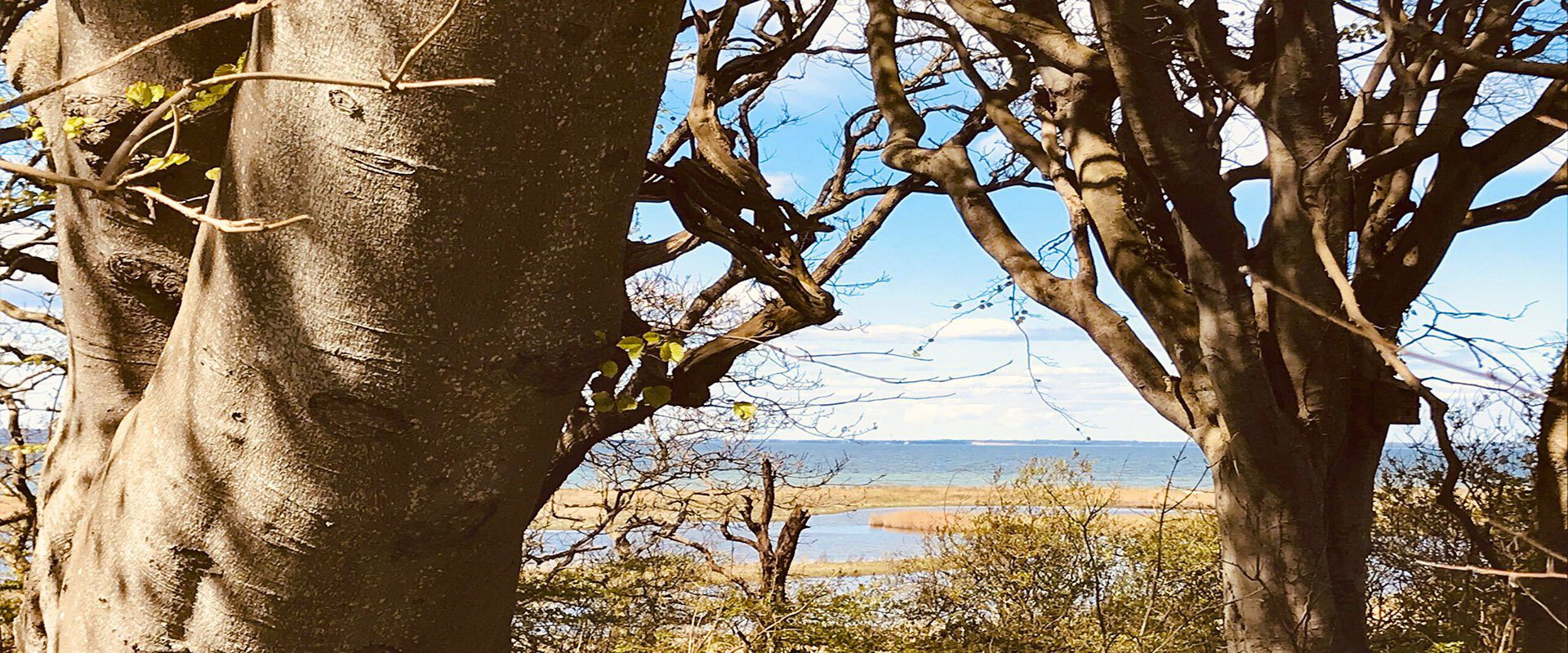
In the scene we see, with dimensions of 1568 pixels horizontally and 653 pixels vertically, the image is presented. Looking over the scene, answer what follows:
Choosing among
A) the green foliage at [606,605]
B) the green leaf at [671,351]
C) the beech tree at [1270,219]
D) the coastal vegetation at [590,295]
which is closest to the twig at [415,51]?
the coastal vegetation at [590,295]

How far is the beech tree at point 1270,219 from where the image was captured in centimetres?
316

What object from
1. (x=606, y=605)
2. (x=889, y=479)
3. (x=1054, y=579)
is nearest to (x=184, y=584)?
(x=606, y=605)

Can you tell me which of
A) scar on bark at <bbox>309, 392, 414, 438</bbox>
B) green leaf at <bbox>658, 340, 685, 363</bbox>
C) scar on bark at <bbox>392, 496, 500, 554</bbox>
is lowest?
scar on bark at <bbox>392, 496, 500, 554</bbox>

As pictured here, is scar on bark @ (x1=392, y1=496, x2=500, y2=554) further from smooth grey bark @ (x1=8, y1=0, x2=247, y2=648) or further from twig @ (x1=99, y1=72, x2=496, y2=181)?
smooth grey bark @ (x1=8, y1=0, x2=247, y2=648)

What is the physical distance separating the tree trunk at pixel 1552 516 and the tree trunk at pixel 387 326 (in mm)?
2887

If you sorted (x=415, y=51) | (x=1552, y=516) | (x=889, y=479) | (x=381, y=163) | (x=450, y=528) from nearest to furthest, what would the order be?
1. (x=415, y=51)
2. (x=381, y=163)
3. (x=450, y=528)
4. (x=1552, y=516)
5. (x=889, y=479)

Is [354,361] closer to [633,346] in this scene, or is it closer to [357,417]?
[357,417]

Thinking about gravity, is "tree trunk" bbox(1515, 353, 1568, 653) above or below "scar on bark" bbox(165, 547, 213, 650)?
above

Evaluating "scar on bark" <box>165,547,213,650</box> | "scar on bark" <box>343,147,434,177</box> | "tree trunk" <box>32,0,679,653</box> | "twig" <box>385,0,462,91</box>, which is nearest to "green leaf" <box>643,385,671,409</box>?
"tree trunk" <box>32,0,679,653</box>

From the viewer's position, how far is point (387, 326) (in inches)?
44.8

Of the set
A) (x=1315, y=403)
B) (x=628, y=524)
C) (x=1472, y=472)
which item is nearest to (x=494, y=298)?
(x=1315, y=403)

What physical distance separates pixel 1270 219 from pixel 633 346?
93.8 inches

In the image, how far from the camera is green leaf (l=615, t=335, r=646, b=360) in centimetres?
189

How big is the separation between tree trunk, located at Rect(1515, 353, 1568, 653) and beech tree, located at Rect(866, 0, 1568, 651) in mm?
464
